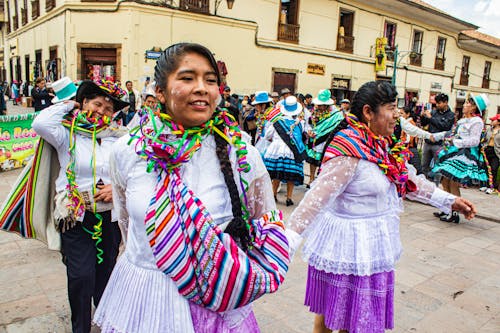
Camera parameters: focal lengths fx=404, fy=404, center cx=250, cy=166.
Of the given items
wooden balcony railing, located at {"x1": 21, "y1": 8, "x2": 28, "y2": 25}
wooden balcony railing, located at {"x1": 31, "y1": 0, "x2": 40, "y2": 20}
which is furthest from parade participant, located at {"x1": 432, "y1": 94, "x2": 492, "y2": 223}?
wooden balcony railing, located at {"x1": 21, "y1": 8, "x2": 28, "y2": 25}

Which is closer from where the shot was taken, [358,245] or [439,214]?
[358,245]

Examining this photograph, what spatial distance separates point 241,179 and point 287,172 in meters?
5.74

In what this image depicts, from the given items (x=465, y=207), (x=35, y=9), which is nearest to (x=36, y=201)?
(x=465, y=207)

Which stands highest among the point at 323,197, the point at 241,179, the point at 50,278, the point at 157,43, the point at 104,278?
the point at 157,43

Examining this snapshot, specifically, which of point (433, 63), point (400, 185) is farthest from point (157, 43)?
point (433, 63)

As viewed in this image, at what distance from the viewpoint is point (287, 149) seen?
736cm

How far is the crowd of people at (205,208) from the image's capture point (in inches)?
56.3

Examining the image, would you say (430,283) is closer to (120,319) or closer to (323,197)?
(323,197)

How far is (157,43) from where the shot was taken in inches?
546

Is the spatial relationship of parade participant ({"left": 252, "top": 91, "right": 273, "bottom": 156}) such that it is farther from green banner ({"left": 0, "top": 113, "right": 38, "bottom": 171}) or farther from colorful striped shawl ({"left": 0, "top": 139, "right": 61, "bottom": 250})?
colorful striped shawl ({"left": 0, "top": 139, "right": 61, "bottom": 250})

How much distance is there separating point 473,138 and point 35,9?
62.8 ft

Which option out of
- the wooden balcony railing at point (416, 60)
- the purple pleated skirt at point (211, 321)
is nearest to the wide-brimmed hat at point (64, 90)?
the purple pleated skirt at point (211, 321)

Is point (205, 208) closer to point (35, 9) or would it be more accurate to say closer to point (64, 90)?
point (64, 90)

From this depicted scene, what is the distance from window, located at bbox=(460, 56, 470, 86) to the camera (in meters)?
27.6
